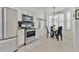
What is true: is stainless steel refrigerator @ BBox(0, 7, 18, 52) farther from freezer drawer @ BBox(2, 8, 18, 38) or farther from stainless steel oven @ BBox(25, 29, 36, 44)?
stainless steel oven @ BBox(25, 29, 36, 44)

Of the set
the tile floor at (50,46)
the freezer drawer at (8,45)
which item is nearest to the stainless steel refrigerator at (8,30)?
the freezer drawer at (8,45)

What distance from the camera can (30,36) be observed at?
2070mm

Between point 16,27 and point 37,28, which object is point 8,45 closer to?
point 16,27

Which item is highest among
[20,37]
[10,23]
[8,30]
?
[10,23]

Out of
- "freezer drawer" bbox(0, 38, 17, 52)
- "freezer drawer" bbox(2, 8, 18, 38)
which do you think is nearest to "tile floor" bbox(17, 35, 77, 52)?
"freezer drawer" bbox(0, 38, 17, 52)

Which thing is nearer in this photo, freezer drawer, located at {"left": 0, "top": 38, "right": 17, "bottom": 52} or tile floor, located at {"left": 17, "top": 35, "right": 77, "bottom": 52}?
freezer drawer, located at {"left": 0, "top": 38, "right": 17, "bottom": 52}

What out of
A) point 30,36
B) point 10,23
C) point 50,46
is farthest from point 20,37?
point 50,46

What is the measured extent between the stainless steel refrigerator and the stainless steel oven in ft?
0.63

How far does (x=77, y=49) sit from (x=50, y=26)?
1.98 ft

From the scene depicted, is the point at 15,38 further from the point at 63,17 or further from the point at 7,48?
the point at 63,17

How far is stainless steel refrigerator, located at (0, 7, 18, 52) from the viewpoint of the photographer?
6.03 ft

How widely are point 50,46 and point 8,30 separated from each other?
0.77 metres

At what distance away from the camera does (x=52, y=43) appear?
6.56ft
